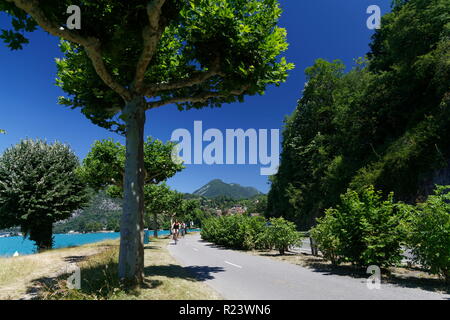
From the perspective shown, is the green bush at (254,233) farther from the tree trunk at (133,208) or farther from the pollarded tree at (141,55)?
the tree trunk at (133,208)

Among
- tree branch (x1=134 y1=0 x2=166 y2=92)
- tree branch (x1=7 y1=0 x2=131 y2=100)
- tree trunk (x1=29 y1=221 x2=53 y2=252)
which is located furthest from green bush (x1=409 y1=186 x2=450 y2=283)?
tree trunk (x1=29 y1=221 x2=53 y2=252)

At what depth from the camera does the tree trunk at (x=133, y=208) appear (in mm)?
6645

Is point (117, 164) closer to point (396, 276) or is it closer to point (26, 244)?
point (396, 276)

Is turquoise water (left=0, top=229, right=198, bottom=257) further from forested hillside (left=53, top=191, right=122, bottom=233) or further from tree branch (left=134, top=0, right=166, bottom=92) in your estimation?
forested hillside (left=53, top=191, right=122, bottom=233)

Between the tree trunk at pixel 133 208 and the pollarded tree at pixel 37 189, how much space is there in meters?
16.4

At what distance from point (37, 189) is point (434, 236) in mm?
23126

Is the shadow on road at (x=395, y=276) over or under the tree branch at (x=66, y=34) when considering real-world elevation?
under

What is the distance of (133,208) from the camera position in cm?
686

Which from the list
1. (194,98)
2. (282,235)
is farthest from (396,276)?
(194,98)

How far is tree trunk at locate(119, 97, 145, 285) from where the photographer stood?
664 centimetres

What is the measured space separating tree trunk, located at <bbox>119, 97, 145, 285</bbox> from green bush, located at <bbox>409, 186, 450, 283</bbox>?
738cm

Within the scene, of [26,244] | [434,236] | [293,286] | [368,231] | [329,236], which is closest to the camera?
[434,236]

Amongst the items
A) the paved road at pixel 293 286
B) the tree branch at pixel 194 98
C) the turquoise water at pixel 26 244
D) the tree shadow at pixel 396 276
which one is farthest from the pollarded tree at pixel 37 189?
the tree shadow at pixel 396 276
